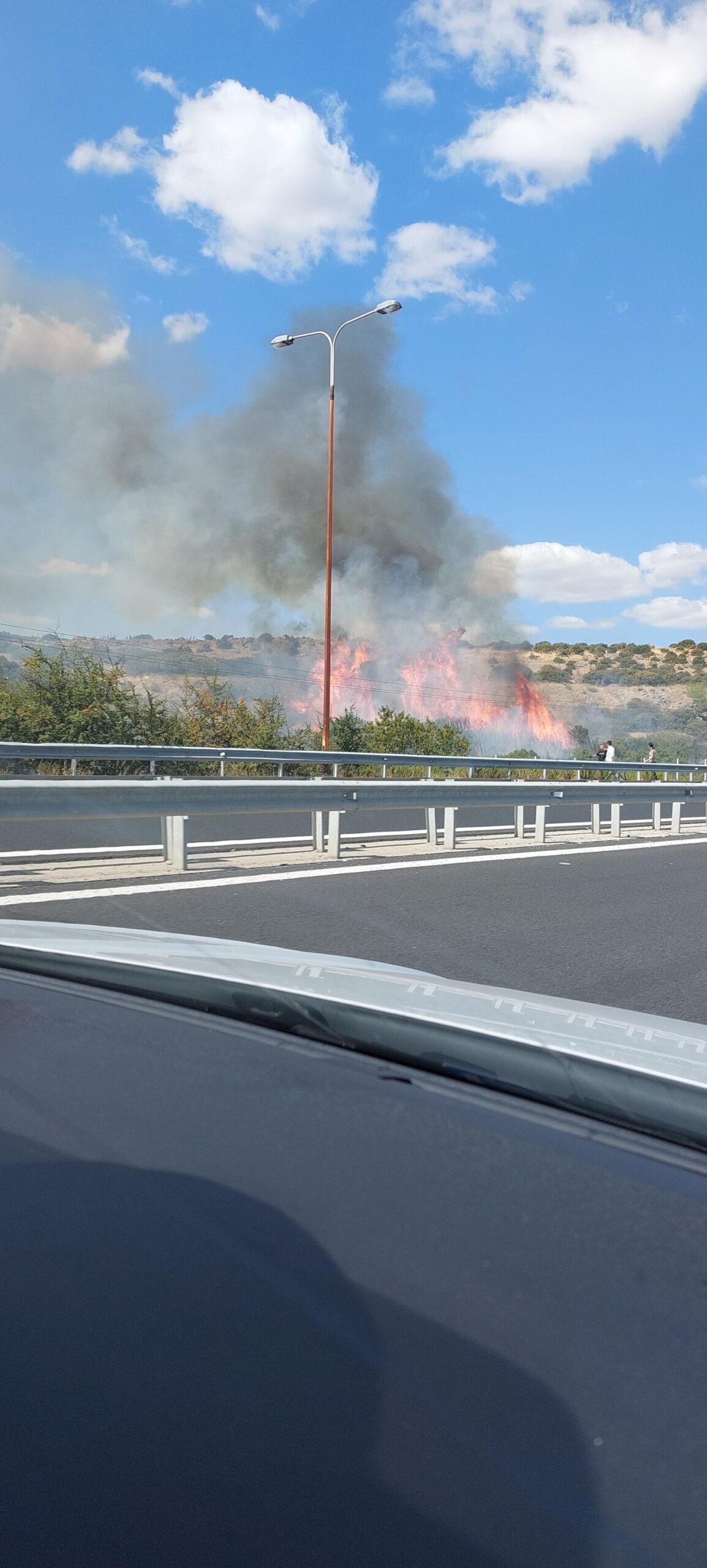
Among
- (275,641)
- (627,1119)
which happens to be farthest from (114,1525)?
(275,641)

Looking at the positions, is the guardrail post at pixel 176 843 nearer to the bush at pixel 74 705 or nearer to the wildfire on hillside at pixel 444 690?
the bush at pixel 74 705

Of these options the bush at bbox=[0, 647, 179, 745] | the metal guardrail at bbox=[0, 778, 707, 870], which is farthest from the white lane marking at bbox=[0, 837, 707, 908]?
the bush at bbox=[0, 647, 179, 745]

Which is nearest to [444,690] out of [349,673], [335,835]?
[349,673]

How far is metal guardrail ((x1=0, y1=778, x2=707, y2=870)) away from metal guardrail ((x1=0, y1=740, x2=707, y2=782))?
13.6 feet

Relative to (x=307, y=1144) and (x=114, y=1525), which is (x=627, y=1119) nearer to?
(x=307, y=1144)

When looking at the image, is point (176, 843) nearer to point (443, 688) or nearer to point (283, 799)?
point (283, 799)

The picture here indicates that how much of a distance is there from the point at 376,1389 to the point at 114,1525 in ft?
0.79

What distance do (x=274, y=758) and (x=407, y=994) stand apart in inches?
861

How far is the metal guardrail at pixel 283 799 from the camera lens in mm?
9320

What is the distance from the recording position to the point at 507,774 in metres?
32.8

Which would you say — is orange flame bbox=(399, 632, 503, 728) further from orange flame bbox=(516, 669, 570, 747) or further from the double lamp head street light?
the double lamp head street light

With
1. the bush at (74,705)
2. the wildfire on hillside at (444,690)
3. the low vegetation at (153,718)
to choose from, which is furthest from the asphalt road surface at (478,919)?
the wildfire on hillside at (444,690)

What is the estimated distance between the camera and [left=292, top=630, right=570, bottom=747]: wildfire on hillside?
113938 millimetres

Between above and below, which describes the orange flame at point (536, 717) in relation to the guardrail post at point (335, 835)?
above
